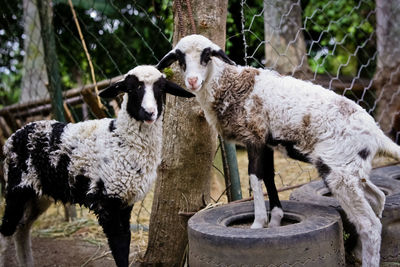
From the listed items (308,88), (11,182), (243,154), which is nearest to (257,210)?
(308,88)

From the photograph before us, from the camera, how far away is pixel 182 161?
245 centimetres

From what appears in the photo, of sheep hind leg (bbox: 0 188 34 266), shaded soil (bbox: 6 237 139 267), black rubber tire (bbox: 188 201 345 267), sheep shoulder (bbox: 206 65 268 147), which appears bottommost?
shaded soil (bbox: 6 237 139 267)

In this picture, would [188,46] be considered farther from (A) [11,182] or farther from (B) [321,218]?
(A) [11,182]

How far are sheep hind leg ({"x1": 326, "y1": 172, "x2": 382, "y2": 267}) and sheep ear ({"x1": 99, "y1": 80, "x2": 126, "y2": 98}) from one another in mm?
1078

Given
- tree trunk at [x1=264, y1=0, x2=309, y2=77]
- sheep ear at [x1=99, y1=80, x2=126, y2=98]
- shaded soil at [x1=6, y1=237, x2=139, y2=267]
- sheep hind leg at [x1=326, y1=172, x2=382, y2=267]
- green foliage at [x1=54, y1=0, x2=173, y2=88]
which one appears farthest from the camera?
green foliage at [x1=54, y1=0, x2=173, y2=88]

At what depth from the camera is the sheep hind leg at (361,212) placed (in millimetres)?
1854

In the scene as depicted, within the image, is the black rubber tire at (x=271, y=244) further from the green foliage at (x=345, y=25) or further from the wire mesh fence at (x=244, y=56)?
the green foliage at (x=345, y=25)

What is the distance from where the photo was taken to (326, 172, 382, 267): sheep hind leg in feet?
6.08

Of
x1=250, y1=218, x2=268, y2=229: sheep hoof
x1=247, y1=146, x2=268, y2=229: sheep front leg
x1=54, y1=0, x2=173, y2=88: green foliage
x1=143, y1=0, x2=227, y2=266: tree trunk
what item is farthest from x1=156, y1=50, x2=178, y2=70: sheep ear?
x1=54, y1=0, x2=173, y2=88: green foliage

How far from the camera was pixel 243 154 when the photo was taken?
702 cm

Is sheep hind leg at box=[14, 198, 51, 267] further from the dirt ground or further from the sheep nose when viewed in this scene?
the sheep nose

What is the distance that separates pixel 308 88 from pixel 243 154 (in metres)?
5.01

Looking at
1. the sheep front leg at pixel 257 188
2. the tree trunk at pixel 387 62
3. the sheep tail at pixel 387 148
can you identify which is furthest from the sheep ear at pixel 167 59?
the tree trunk at pixel 387 62

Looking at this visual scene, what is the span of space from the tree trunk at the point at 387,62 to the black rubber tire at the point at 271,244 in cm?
339
